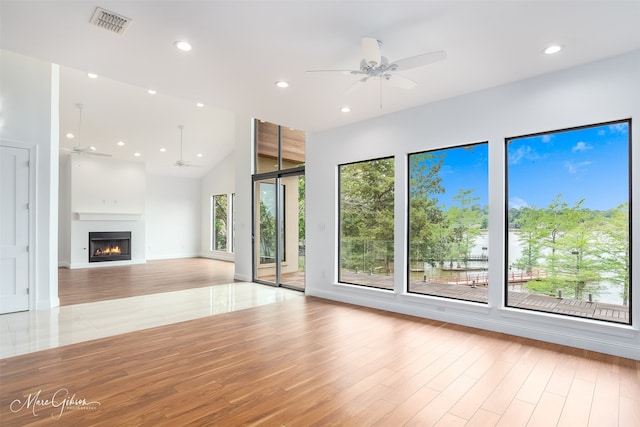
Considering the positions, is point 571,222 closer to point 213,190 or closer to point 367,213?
point 367,213

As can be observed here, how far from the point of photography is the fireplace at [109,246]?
33.0ft

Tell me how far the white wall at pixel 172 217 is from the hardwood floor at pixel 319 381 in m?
8.76

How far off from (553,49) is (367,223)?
3.29 meters

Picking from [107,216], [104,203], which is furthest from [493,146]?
[104,203]

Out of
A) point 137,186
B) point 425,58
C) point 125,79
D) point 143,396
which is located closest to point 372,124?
point 425,58

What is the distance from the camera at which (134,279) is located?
7859 millimetres

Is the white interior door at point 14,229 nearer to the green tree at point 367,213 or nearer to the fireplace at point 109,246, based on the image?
the green tree at point 367,213

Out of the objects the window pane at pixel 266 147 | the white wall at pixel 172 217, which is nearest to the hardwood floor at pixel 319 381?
the window pane at pixel 266 147

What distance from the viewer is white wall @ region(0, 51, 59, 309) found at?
482 centimetres

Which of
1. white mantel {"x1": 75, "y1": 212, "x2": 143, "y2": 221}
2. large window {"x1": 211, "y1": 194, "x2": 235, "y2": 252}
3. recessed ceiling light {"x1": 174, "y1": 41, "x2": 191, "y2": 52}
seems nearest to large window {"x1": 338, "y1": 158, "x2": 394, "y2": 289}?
recessed ceiling light {"x1": 174, "y1": 41, "x2": 191, "y2": 52}

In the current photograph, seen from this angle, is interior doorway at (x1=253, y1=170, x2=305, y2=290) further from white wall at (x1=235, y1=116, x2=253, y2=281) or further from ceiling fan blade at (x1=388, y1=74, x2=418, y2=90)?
ceiling fan blade at (x1=388, y1=74, x2=418, y2=90)

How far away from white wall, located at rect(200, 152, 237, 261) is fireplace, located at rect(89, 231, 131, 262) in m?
2.71

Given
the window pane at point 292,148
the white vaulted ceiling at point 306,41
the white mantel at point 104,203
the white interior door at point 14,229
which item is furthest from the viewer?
the white mantel at point 104,203

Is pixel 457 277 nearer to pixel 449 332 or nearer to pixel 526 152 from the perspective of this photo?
pixel 449 332
